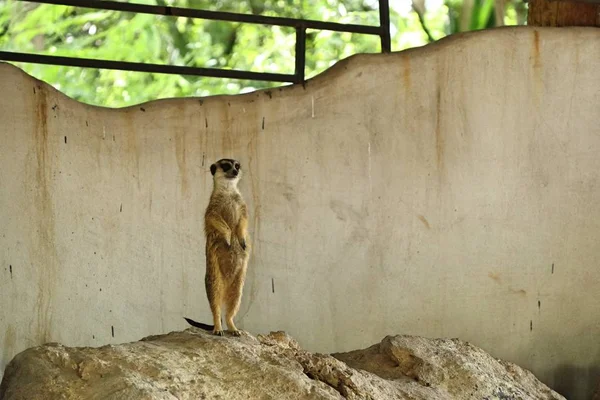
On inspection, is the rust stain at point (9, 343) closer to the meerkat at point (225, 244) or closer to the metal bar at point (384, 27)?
the meerkat at point (225, 244)

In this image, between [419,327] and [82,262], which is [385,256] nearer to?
[419,327]

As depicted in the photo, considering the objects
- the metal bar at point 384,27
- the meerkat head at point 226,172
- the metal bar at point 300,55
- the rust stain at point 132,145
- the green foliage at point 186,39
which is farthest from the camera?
the green foliage at point 186,39

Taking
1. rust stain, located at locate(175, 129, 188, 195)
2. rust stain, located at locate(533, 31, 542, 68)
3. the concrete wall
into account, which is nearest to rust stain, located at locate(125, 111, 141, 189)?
the concrete wall

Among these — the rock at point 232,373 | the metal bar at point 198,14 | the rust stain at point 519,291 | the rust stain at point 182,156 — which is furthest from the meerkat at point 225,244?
the rust stain at point 519,291

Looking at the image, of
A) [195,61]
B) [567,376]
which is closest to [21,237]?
[567,376]

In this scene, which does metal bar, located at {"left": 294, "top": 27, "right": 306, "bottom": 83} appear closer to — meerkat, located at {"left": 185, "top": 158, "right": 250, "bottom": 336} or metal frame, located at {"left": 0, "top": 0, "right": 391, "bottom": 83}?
metal frame, located at {"left": 0, "top": 0, "right": 391, "bottom": 83}

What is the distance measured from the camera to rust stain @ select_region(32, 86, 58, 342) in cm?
599

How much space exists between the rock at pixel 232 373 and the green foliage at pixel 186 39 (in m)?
6.31

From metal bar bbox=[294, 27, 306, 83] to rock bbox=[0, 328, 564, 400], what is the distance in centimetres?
188

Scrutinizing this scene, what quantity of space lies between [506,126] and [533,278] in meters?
0.90

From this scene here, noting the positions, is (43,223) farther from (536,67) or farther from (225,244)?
(536,67)

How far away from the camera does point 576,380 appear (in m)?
6.91

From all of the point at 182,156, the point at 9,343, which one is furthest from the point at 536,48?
the point at 9,343

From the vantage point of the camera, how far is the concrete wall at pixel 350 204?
6051mm
